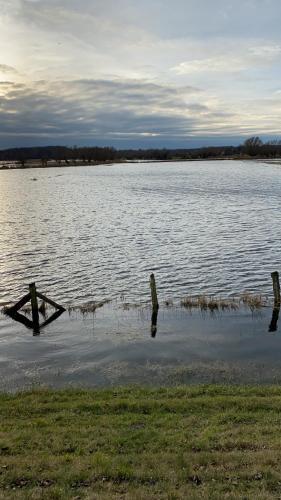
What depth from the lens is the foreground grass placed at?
360 inches

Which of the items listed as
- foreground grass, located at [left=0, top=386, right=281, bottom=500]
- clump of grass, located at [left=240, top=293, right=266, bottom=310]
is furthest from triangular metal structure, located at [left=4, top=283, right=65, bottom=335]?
clump of grass, located at [left=240, top=293, right=266, bottom=310]

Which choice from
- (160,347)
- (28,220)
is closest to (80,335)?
(160,347)

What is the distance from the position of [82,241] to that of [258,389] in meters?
33.3

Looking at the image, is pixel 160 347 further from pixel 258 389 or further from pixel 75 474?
pixel 75 474

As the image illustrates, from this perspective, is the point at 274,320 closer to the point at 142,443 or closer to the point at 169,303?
the point at 169,303

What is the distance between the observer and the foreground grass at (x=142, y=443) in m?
9.13

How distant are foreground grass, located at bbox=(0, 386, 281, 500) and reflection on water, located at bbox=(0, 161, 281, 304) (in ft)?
45.1

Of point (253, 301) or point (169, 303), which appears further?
point (169, 303)

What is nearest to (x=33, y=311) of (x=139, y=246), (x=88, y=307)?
(x=88, y=307)

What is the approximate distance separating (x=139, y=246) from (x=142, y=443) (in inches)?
1277

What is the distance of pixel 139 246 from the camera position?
4334cm

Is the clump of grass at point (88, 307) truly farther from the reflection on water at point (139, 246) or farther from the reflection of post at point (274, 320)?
the reflection of post at point (274, 320)

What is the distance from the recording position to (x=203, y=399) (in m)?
14.3

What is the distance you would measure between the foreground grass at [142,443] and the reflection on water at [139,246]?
1376cm
